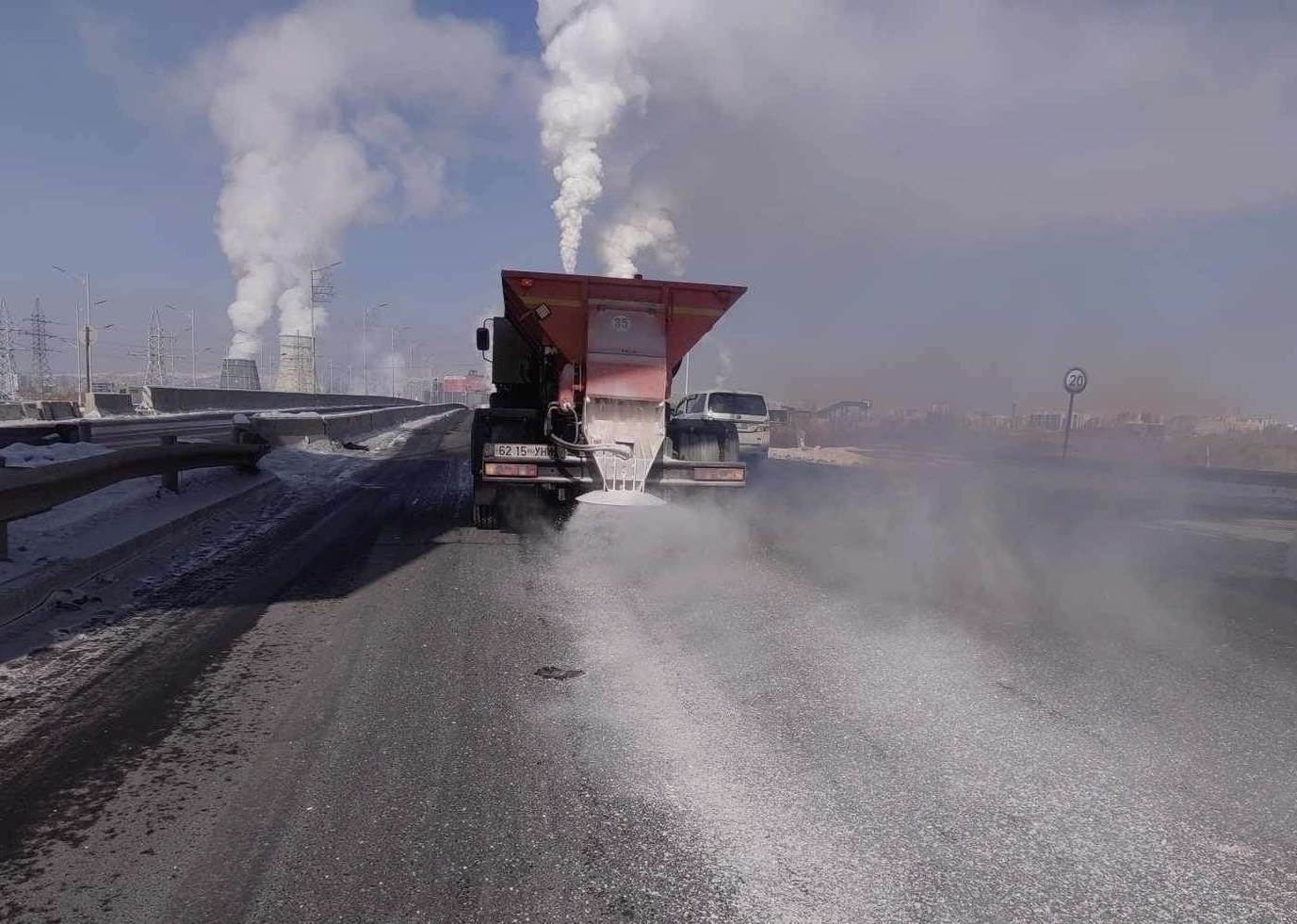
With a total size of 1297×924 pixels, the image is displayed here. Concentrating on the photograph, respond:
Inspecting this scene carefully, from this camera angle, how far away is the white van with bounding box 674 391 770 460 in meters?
17.6

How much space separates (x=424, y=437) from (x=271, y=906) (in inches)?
1068

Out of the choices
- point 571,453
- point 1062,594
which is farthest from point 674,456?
point 1062,594

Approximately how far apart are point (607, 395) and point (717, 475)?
153 centimetres

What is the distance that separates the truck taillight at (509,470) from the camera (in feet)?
Result: 29.4

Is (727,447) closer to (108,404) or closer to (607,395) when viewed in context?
(607,395)

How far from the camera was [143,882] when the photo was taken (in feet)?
8.84

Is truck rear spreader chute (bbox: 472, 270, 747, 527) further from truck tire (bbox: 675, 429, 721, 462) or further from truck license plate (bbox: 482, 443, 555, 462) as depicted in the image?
truck tire (bbox: 675, 429, 721, 462)

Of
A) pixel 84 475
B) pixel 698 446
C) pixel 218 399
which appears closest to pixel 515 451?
pixel 698 446

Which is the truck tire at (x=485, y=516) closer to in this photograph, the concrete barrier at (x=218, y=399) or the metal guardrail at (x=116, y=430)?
the metal guardrail at (x=116, y=430)

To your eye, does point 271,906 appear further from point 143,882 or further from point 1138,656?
point 1138,656

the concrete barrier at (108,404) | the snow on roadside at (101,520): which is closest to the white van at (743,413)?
the snow on roadside at (101,520)

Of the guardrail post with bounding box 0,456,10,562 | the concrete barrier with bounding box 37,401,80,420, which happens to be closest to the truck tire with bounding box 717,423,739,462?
the guardrail post with bounding box 0,456,10,562

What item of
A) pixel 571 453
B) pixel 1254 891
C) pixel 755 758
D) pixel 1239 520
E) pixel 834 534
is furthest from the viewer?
pixel 1239 520

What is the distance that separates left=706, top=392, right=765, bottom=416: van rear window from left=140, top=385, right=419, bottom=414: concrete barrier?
96.3ft
